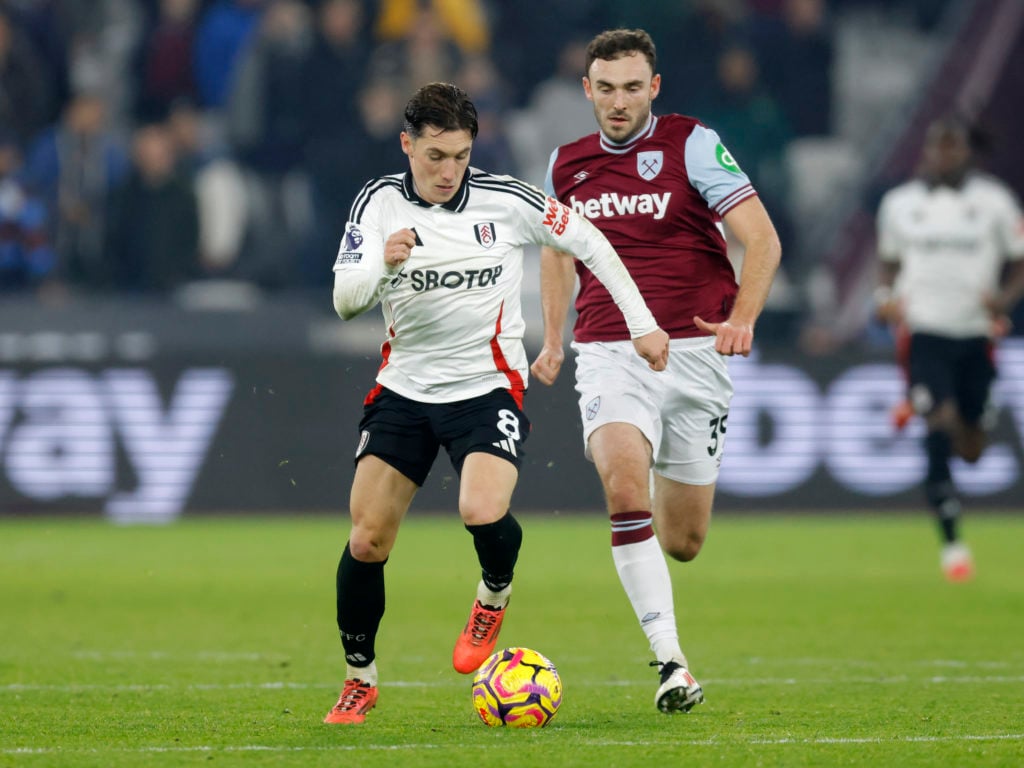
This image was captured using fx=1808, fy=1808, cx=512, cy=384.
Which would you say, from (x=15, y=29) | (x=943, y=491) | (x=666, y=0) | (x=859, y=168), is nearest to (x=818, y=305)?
(x=859, y=168)

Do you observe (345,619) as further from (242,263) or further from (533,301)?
(242,263)

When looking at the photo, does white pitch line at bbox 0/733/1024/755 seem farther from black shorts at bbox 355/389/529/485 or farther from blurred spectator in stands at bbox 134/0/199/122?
blurred spectator in stands at bbox 134/0/199/122

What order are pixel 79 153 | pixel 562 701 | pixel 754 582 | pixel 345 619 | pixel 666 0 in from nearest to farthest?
pixel 345 619 → pixel 562 701 → pixel 754 582 → pixel 79 153 → pixel 666 0

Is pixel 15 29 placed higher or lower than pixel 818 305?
higher

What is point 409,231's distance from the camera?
237 inches

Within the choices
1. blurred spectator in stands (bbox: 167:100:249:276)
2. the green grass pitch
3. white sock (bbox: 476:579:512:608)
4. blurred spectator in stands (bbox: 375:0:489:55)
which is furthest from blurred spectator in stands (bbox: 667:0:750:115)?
white sock (bbox: 476:579:512:608)

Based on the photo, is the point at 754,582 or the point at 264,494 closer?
the point at 754,582

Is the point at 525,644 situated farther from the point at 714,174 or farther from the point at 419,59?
the point at 419,59

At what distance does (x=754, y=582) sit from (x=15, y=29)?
30.6ft

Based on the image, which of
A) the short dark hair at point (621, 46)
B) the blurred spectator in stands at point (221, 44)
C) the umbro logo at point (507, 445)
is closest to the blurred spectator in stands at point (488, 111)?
the blurred spectator in stands at point (221, 44)

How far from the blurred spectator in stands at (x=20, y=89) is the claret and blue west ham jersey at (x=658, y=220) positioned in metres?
10.5

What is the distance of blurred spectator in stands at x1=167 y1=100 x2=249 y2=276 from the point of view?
1605cm

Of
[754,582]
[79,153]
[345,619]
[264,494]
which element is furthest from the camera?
[79,153]

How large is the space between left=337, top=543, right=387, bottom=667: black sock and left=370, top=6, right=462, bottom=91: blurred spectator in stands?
10.0 m
